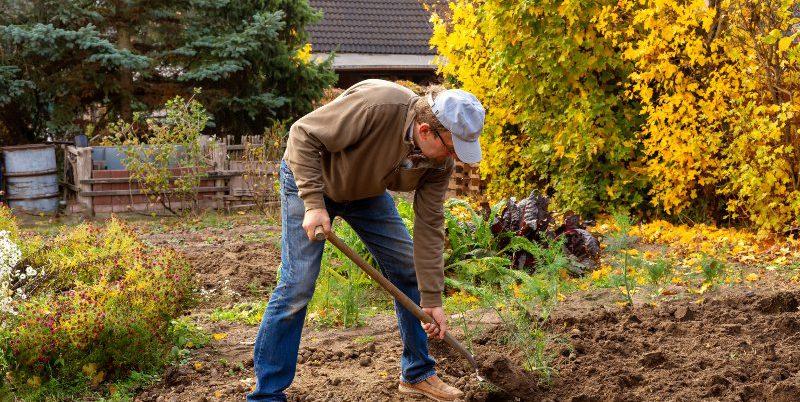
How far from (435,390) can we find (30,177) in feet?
30.1

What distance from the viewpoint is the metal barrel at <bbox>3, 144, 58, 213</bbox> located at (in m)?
11.5

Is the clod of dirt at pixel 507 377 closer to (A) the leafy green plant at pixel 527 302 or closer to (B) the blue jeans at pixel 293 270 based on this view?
(A) the leafy green plant at pixel 527 302

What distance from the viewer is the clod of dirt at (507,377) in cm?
381

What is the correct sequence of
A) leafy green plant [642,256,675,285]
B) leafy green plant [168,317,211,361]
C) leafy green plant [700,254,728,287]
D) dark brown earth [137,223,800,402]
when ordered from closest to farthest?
dark brown earth [137,223,800,402]
leafy green plant [168,317,211,361]
leafy green plant [642,256,675,285]
leafy green plant [700,254,728,287]

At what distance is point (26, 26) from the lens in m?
12.2

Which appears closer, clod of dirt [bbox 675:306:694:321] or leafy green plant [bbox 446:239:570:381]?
leafy green plant [bbox 446:239:570:381]

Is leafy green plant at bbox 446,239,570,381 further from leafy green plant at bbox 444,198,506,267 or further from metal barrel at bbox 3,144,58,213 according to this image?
metal barrel at bbox 3,144,58,213

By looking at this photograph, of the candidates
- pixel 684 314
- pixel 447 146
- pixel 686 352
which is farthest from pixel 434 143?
pixel 684 314

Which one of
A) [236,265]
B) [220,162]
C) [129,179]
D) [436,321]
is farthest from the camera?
[220,162]

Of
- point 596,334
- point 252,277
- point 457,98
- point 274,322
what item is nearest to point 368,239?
point 274,322

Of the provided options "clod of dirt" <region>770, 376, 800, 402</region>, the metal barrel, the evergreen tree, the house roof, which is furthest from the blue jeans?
the house roof

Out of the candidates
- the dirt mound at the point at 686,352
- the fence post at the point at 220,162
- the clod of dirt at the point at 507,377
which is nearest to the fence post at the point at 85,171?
the fence post at the point at 220,162

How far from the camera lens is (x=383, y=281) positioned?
11.8 ft

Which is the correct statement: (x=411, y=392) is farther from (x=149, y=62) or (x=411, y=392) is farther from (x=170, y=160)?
(x=149, y=62)
